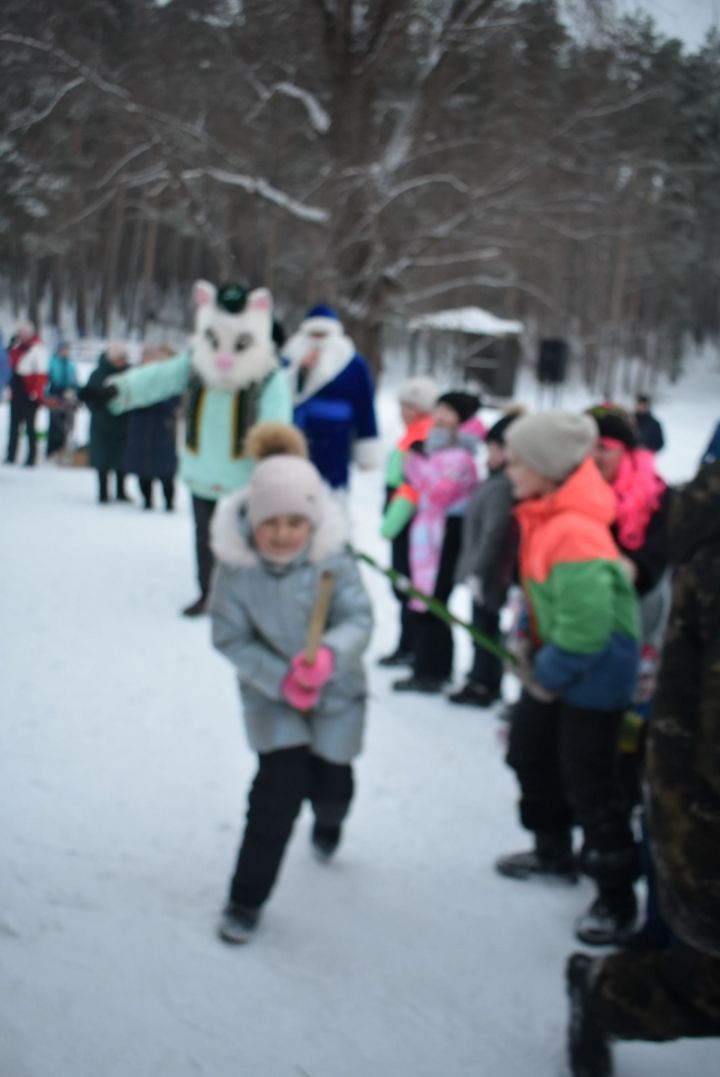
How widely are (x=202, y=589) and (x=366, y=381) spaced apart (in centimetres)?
171

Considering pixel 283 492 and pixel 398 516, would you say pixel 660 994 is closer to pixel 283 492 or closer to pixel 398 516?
pixel 283 492

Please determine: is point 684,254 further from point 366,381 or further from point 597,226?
point 366,381

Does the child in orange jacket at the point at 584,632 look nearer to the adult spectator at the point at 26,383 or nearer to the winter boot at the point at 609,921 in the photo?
the winter boot at the point at 609,921

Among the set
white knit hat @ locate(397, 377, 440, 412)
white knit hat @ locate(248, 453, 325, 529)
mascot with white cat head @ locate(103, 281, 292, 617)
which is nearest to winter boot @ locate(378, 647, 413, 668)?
mascot with white cat head @ locate(103, 281, 292, 617)

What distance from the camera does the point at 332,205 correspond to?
11617 mm

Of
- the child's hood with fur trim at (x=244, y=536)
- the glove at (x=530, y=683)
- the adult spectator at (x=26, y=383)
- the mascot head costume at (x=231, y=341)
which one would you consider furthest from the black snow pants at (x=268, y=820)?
the adult spectator at (x=26, y=383)

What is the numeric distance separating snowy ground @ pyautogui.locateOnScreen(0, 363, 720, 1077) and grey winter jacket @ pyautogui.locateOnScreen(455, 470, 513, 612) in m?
0.72

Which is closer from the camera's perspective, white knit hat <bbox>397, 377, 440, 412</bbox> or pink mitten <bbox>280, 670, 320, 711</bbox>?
pink mitten <bbox>280, 670, 320, 711</bbox>

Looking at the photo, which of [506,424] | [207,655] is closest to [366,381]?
[506,424]

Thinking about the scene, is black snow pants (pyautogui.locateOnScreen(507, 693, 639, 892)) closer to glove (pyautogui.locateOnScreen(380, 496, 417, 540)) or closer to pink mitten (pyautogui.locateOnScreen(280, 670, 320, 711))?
pink mitten (pyautogui.locateOnScreen(280, 670, 320, 711))

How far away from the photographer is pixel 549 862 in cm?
295

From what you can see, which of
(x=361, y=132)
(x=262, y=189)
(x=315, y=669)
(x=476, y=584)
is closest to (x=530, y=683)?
(x=315, y=669)

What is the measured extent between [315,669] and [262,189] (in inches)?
413

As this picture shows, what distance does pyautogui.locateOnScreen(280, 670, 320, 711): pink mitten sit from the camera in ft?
8.11
